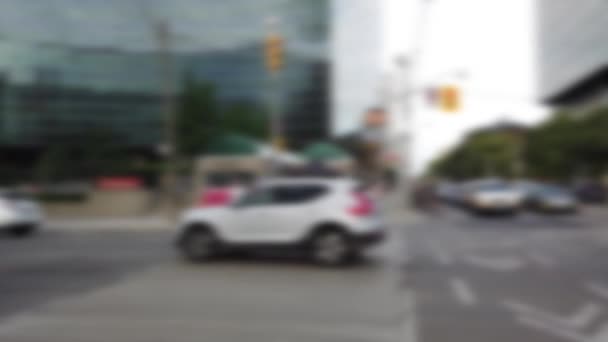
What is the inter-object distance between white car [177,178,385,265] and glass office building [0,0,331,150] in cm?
955

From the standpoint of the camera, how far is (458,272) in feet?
33.8

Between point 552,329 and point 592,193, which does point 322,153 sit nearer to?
point 592,193

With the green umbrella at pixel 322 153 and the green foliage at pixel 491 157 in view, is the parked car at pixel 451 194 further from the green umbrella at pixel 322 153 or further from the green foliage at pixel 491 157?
the green foliage at pixel 491 157

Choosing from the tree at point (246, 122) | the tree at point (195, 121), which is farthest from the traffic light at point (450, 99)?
the tree at point (246, 122)

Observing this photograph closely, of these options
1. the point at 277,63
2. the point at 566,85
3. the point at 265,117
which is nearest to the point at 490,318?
the point at 277,63

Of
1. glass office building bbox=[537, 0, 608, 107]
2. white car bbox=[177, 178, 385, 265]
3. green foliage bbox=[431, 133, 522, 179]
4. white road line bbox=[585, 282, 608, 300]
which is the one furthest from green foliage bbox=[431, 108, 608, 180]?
white road line bbox=[585, 282, 608, 300]

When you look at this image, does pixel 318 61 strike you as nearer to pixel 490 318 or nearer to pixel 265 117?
pixel 265 117

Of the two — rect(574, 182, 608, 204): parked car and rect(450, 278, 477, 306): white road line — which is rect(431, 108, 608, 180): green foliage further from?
rect(450, 278, 477, 306): white road line

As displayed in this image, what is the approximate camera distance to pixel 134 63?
55125mm

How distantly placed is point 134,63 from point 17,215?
40747 mm

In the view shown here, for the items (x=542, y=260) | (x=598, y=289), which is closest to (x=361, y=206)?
(x=542, y=260)

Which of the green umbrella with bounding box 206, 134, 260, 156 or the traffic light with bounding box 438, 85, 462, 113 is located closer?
the traffic light with bounding box 438, 85, 462, 113

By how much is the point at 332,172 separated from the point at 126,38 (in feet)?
32.9

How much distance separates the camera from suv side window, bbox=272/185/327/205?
1125 cm
